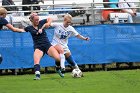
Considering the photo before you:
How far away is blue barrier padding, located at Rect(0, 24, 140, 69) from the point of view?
59.5 feet

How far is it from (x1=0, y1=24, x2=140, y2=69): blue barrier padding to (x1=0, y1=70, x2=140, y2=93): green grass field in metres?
2.09

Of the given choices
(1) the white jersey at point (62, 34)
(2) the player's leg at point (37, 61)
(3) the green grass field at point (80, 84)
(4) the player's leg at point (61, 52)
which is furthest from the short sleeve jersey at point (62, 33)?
(3) the green grass field at point (80, 84)

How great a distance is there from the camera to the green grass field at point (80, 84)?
12680 millimetres

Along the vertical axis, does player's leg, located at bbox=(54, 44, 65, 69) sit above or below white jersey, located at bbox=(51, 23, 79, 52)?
below

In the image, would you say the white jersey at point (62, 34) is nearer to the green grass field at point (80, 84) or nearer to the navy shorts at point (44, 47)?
the navy shorts at point (44, 47)

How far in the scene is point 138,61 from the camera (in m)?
18.9

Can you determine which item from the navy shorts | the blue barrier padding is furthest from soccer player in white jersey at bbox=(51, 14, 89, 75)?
the blue barrier padding

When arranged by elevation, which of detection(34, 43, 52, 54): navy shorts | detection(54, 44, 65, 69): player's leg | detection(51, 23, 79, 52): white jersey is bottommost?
detection(54, 44, 65, 69): player's leg

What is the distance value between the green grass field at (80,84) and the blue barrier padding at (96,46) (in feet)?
6.86

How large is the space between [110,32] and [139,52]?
3.95ft

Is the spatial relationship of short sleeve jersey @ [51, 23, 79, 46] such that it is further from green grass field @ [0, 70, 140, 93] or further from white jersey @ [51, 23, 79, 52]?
green grass field @ [0, 70, 140, 93]

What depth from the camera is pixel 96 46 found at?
1859 centimetres

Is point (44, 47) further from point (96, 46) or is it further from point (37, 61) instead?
point (96, 46)

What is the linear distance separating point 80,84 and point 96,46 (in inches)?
186
